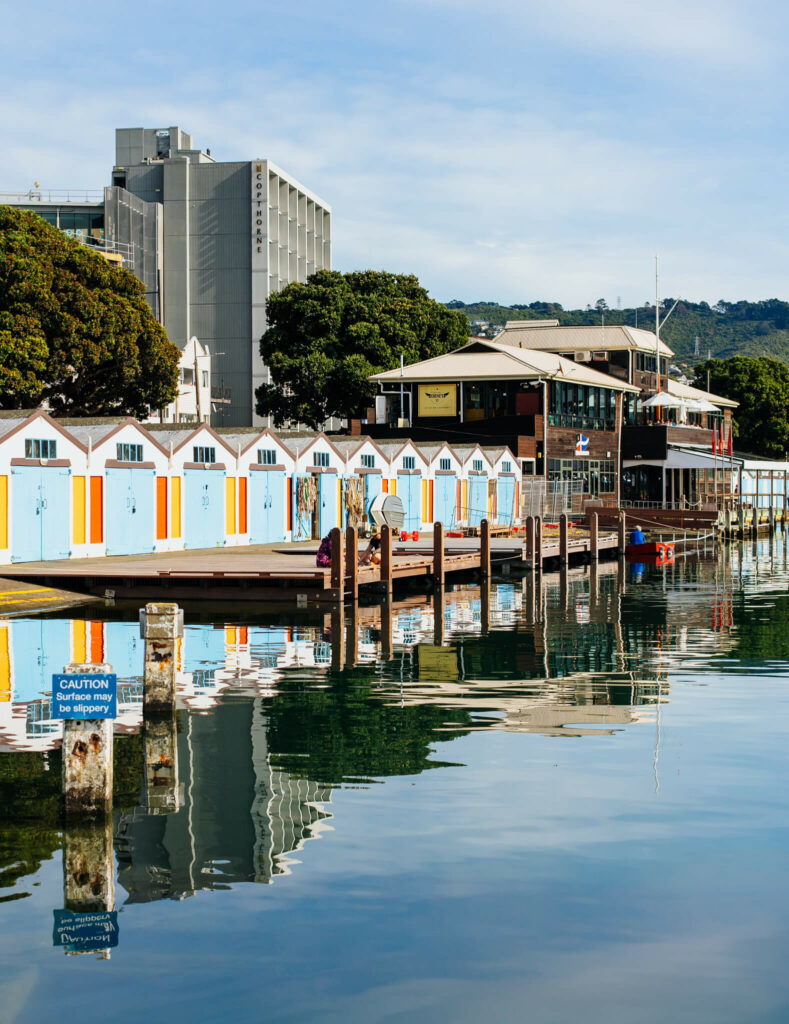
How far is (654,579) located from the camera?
4688cm

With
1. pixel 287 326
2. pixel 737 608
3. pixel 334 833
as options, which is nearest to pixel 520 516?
pixel 287 326

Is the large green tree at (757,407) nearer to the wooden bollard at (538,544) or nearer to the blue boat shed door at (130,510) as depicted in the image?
the wooden bollard at (538,544)

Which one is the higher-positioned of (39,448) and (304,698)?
(39,448)

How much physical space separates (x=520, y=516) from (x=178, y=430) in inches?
1241

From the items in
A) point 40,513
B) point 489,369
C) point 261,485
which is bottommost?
point 40,513

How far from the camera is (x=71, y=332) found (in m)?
62.2

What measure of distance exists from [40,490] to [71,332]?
2624 centimetres

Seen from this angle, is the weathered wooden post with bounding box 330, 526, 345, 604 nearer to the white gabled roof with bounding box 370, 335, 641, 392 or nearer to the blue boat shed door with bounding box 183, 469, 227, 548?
the blue boat shed door with bounding box 183, 469, 227, 548

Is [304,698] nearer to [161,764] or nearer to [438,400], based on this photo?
[161,764]

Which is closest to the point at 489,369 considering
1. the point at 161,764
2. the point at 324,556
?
the point at 324,556

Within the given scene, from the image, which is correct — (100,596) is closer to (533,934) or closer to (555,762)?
(555,762)

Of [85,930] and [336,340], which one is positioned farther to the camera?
[336,340]

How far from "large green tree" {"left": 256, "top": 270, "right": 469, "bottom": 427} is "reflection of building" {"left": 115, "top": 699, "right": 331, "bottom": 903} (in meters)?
71.9

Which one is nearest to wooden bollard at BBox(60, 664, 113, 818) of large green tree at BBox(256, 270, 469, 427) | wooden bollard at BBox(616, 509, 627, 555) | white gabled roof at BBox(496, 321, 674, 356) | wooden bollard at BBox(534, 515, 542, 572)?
wooden bollard at BBox(534, 515, 542, 572)
